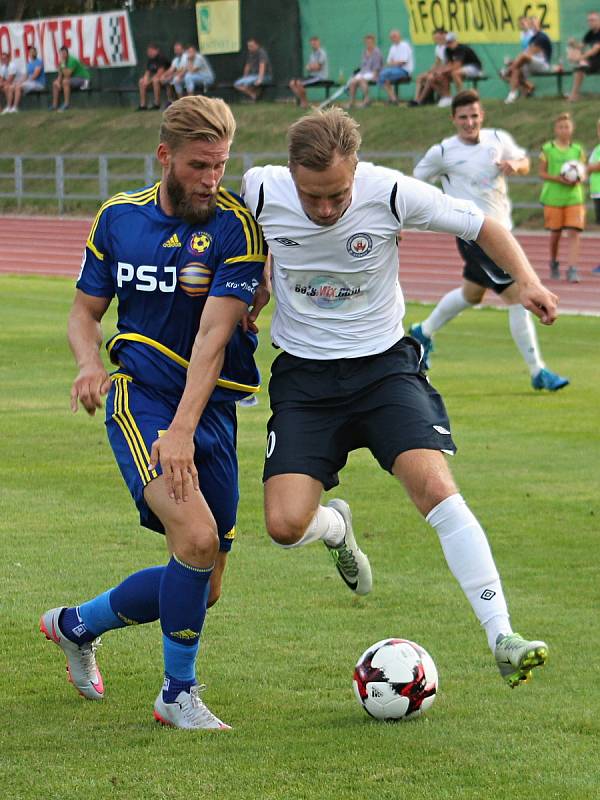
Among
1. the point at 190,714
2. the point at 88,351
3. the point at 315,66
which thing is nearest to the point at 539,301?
the point at 88,351

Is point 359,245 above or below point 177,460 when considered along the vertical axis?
above

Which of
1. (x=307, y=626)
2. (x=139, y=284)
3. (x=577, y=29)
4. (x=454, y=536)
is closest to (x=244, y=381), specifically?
(x=139, y=284)

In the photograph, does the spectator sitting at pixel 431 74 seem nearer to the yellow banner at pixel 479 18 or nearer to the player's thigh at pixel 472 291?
the yellow banner at pixel 479 18

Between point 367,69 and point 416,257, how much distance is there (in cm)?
855

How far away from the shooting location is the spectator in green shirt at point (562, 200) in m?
21.6

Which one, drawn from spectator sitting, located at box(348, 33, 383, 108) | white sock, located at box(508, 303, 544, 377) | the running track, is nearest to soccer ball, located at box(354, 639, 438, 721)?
white sock, located at box(508, 303, 544, 377)

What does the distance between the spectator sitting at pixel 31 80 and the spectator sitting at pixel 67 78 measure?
632 mm

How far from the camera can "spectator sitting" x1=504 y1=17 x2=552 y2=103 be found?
95.1ft

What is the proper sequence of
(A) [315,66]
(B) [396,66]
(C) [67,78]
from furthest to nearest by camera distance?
(C) [67,78] < (A) [315,66] < (B) [396,66]

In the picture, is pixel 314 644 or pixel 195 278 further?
pixel 314 644

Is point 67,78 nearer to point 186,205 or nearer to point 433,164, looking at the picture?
point 433,164

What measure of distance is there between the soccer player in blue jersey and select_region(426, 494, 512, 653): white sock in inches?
28.3

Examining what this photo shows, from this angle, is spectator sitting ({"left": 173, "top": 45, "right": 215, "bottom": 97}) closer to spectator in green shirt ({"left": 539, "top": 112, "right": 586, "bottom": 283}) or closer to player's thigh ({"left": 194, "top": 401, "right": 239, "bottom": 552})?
spectator in green shirt ({"left": 539, "top": 112, "right": 586, "bottom": 283})

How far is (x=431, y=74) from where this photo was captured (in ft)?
103
